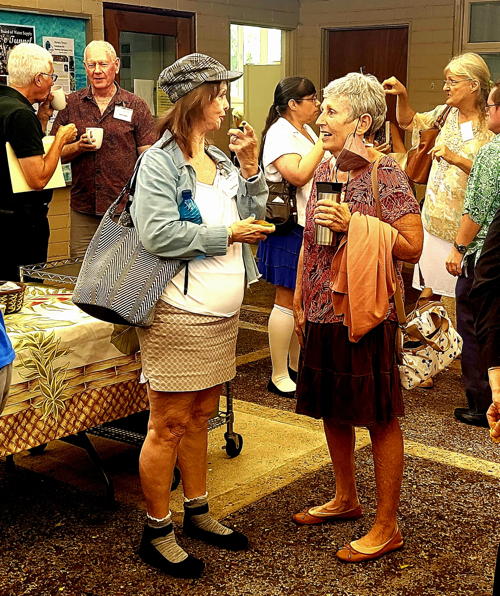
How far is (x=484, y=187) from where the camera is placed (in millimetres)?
4020

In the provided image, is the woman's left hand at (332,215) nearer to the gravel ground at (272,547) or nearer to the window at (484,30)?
the gravel ground at (272,547)

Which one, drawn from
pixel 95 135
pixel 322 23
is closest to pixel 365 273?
pixel 95 135

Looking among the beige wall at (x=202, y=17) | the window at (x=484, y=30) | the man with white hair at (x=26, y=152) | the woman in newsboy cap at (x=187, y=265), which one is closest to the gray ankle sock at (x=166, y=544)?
the woman in newsboy cap at (x=187, y=265)

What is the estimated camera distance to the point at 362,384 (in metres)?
2.85

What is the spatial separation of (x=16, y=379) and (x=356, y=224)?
124cm

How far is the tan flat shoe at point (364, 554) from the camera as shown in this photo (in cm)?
296

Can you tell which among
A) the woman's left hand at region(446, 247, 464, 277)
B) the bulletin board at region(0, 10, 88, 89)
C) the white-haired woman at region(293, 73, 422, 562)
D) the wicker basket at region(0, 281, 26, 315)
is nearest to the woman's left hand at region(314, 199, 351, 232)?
the white-haired woman at region(293, 73, 422, 562)

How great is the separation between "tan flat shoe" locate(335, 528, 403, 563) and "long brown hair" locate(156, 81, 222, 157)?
1.42m

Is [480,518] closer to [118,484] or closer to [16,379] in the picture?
[118,484]

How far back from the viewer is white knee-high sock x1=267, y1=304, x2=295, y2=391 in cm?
476

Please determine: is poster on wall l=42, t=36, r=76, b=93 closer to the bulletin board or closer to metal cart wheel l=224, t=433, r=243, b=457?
the bulletin board

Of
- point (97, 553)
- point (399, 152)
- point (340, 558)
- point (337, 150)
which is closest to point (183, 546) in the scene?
point (97, 553)

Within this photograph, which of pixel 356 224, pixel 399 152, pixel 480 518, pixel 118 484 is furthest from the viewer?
pixel 399 152

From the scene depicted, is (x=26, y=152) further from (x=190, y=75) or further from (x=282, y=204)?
(x=190, y=75)
